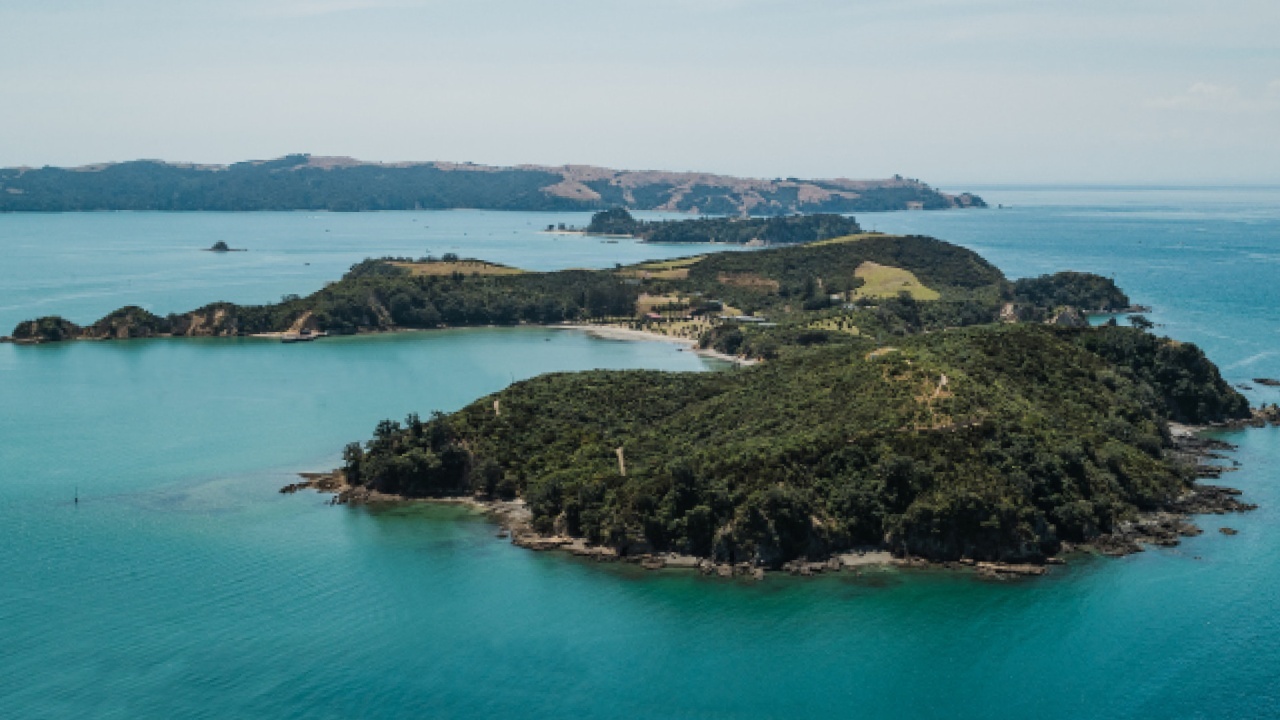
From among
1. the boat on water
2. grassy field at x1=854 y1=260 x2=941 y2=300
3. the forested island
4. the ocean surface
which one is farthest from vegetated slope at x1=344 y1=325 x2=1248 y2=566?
grassy field at x1=854 y1=260 x2=941 y2=300

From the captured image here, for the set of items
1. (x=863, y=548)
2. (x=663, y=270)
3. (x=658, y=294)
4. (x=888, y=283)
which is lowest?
(x=863, y=548)

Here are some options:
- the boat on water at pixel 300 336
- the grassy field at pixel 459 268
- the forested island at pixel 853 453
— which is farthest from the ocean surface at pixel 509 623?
the grassy field at pixel 459 268

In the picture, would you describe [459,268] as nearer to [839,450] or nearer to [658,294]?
[658,294]

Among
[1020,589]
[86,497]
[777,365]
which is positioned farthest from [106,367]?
[1020,589]

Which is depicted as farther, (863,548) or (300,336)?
(300,336)

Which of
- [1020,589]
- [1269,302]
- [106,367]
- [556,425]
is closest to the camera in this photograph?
[1020,589]

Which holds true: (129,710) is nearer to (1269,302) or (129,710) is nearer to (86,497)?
(86,497)

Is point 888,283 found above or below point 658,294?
above

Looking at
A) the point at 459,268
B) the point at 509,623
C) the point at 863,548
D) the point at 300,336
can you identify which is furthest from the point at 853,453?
the point at 459,268
